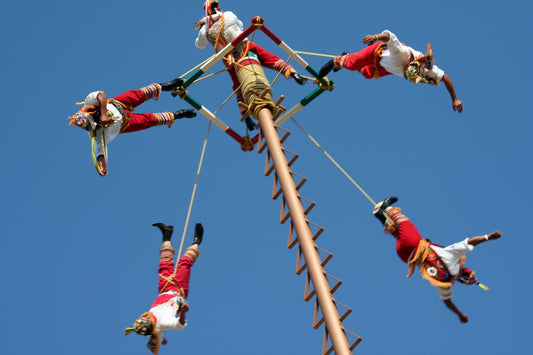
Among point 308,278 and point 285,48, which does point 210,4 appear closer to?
point 285,48

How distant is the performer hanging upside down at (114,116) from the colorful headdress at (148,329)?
170cm

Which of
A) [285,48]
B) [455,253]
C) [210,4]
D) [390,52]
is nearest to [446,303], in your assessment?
[455,253]

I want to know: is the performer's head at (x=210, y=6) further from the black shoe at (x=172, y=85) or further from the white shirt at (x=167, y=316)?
the white shirt at (x=167, y=316)

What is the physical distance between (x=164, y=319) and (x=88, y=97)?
2704mm

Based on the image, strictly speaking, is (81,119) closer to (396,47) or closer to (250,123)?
(250,123)

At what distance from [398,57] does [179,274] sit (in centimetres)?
363

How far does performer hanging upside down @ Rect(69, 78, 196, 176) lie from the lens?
11.3 meters

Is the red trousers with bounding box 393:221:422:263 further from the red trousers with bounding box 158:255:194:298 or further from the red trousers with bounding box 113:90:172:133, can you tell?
the red trousers with bounding box 113:90:172:133

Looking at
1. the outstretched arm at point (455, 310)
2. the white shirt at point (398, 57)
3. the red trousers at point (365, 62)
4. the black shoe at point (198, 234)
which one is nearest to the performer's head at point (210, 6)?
the red trousers at point (365, 62)

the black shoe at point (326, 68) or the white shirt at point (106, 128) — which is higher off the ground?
the black shoe at point (326, 68)

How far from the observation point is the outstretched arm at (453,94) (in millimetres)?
11656

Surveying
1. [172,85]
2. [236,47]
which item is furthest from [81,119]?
[236,47]

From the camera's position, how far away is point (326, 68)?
1244 cm

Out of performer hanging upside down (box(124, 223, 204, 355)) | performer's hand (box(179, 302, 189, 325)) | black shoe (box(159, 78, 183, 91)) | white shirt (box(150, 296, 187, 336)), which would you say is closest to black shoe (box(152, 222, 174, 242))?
performer hanging upside down (box(124, 223, 204, 355))
